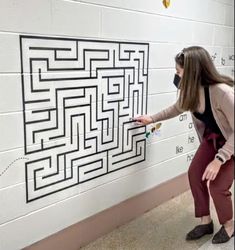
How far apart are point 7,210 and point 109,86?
63 centimetres

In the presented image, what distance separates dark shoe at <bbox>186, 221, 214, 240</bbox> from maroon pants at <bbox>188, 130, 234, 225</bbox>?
0.05m

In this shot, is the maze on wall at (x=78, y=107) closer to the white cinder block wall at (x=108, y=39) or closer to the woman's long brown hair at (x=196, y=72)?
the white cinder block wall at (x=108, y=39)

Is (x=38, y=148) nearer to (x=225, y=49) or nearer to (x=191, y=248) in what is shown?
(x=191, y=248)

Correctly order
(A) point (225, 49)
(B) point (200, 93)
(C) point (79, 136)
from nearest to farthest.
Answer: (B) point (200, 93)
(C) point (79, 136)
(A) point (225, 49)

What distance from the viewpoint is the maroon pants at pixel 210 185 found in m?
1.27

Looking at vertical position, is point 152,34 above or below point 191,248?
above

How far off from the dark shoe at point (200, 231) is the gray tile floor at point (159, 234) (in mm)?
19

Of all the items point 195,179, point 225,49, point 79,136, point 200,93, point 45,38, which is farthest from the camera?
point 225,49

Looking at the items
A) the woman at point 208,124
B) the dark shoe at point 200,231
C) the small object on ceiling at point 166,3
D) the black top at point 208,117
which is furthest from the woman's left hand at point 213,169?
the small object on ceiling at point 166,3

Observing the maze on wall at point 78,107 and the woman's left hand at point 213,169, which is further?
the maze on wall at point 78,107

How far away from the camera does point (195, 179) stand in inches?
61.1

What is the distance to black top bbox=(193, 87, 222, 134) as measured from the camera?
107cm

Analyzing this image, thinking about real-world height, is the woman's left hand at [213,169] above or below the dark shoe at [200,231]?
above

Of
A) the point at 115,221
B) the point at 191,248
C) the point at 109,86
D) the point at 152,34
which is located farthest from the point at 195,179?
the point at 152,34
